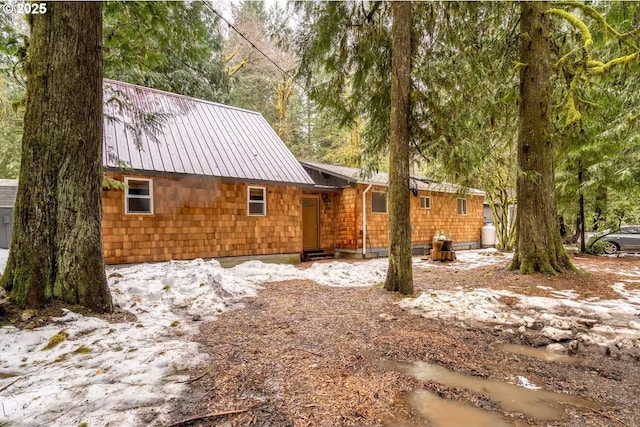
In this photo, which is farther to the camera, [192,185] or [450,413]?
[192,185]

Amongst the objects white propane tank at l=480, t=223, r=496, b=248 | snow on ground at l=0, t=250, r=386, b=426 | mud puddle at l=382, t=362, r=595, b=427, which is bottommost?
mud puddle at l=382, t=362, r=595, b=427

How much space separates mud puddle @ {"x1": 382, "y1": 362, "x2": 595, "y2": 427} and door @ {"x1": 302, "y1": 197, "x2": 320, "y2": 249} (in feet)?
32.9

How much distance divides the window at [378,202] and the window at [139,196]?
798 centimetres

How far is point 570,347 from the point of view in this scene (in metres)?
3.40

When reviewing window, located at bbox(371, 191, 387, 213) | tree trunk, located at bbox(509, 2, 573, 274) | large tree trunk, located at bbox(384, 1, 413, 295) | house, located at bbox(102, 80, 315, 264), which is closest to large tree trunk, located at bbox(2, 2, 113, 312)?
house, located at bbox(102, 80, 315, 264)

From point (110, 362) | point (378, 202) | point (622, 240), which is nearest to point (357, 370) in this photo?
point (110, 362)

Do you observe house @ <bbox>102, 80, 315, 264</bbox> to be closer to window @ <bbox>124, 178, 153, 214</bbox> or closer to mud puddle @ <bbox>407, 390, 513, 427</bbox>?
window @ <bbox>124, 178, 153, 214</bbox>

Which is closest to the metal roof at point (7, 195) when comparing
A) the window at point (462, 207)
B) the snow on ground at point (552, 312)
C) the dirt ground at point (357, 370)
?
the dirt ground at point (357, 370)

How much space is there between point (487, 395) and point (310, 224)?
10712mm

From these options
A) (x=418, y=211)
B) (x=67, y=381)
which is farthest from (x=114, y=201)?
(x=418, y=211)

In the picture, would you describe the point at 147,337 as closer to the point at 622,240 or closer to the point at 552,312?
the point at 552,312

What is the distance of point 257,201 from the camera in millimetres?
10477

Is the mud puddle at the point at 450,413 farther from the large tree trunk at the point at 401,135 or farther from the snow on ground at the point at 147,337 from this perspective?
the large tree trunk at the point at 401,135

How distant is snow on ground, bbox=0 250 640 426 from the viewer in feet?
7.10
